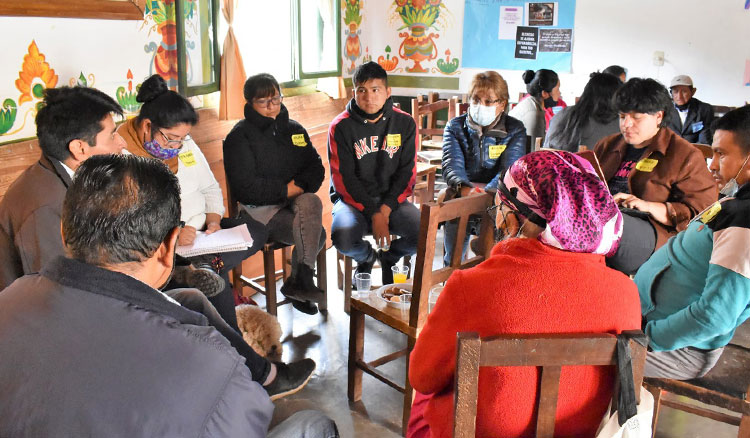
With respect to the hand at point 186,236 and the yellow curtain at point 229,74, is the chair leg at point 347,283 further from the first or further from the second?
the yellow curtain at point 229,74

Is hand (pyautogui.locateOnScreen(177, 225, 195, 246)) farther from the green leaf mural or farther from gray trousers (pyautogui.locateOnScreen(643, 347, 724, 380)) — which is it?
gray trousers (pyautogui.locateOnScreen(643, 347, 724, 380))

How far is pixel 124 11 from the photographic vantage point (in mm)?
2654

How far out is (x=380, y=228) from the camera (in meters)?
3.05

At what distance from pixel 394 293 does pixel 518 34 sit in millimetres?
4176

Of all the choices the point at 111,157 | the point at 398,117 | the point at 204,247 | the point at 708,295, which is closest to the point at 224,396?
the point at 111,157

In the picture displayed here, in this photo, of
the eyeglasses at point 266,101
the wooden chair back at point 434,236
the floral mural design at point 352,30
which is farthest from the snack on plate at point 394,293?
the floral mural design at point 352,30

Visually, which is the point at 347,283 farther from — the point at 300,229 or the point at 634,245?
the point at 634,245

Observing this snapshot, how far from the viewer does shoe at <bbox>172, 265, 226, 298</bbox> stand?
2.22 m

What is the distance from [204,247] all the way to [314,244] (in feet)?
1.98

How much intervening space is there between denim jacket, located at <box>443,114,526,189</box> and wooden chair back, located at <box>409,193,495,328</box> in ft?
3.71

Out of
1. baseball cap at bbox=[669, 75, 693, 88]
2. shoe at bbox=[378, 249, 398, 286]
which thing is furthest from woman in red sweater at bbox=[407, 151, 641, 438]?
baseball cap at bbox=[669, 75, 693, 88]

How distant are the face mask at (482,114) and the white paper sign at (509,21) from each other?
2.89 m

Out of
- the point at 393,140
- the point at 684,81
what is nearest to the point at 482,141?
the point at 393,140

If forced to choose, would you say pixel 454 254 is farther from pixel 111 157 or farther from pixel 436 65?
pixel 436 65
